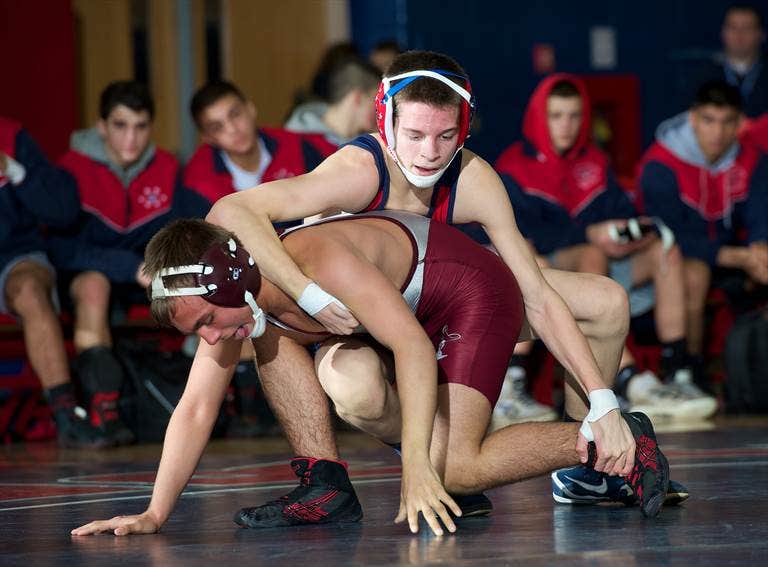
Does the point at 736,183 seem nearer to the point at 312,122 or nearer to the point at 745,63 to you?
the point at 745,63

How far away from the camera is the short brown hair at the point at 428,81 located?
3.51 metres

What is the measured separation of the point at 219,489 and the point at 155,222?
2.40 metres

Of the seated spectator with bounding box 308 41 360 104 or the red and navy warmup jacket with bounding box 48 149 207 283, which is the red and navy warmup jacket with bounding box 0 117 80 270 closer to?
the red and navy warmup jacket with bounding box 48 149 207 283

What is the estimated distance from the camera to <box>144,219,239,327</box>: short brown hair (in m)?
3.14

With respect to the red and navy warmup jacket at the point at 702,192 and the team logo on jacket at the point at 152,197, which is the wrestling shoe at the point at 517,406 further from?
the team logo on jacket at the point at 152,197

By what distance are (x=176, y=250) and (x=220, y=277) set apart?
0.37 feet

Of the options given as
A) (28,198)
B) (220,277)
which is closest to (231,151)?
(28,198)

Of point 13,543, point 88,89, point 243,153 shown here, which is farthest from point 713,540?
point 88,89

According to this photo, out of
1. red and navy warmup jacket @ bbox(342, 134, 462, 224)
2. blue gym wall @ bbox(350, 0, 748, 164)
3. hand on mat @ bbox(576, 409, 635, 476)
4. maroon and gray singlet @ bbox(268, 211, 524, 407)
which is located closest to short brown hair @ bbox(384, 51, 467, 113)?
red and navy warmup jacket @ bbox(342, 134, 462, 224)

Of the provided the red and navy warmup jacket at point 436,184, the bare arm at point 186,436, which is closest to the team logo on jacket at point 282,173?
the red and navy warmup jacket at point 436,184

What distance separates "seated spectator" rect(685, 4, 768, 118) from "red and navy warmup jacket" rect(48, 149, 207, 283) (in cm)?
318

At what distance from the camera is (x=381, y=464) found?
4.84 meters

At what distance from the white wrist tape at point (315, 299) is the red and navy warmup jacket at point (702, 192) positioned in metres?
4.04

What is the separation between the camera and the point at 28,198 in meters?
6.05
